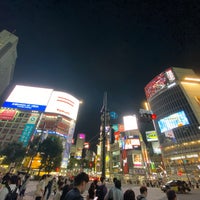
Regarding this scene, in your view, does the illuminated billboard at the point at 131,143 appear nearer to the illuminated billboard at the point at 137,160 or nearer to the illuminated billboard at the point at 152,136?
the illuminated billboard at the point at 137,160

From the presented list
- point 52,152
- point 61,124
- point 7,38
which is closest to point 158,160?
point 61,124

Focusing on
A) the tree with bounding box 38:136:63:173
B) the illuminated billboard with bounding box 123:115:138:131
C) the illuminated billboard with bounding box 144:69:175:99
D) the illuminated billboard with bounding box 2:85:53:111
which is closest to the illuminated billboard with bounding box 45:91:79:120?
the illuminated billboard with bounding box 2:85:53:111

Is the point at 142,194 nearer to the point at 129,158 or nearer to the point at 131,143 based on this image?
the point at 131,143

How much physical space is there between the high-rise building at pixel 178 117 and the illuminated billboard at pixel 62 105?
49.7 metres

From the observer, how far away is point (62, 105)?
230 ft

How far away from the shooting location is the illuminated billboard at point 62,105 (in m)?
66.5

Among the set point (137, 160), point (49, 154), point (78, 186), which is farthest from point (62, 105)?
point (78, 186)

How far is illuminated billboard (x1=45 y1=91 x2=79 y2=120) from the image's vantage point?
66.5 meters

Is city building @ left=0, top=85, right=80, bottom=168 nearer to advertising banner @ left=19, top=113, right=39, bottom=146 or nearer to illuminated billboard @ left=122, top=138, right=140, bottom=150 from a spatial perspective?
advertising banner @ left=19, top=113, right=39, bottom=146

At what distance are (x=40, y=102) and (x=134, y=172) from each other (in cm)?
5397

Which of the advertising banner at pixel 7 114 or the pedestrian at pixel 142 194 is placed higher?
the advertising banner at pixel 7 114

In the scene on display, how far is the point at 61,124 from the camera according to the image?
2618 inches

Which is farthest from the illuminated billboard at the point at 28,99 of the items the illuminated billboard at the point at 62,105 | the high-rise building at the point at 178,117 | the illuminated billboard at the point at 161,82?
the illuminated billboard at the point at 161,82

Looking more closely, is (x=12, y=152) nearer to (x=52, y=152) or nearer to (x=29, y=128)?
(x=52, y=152)
